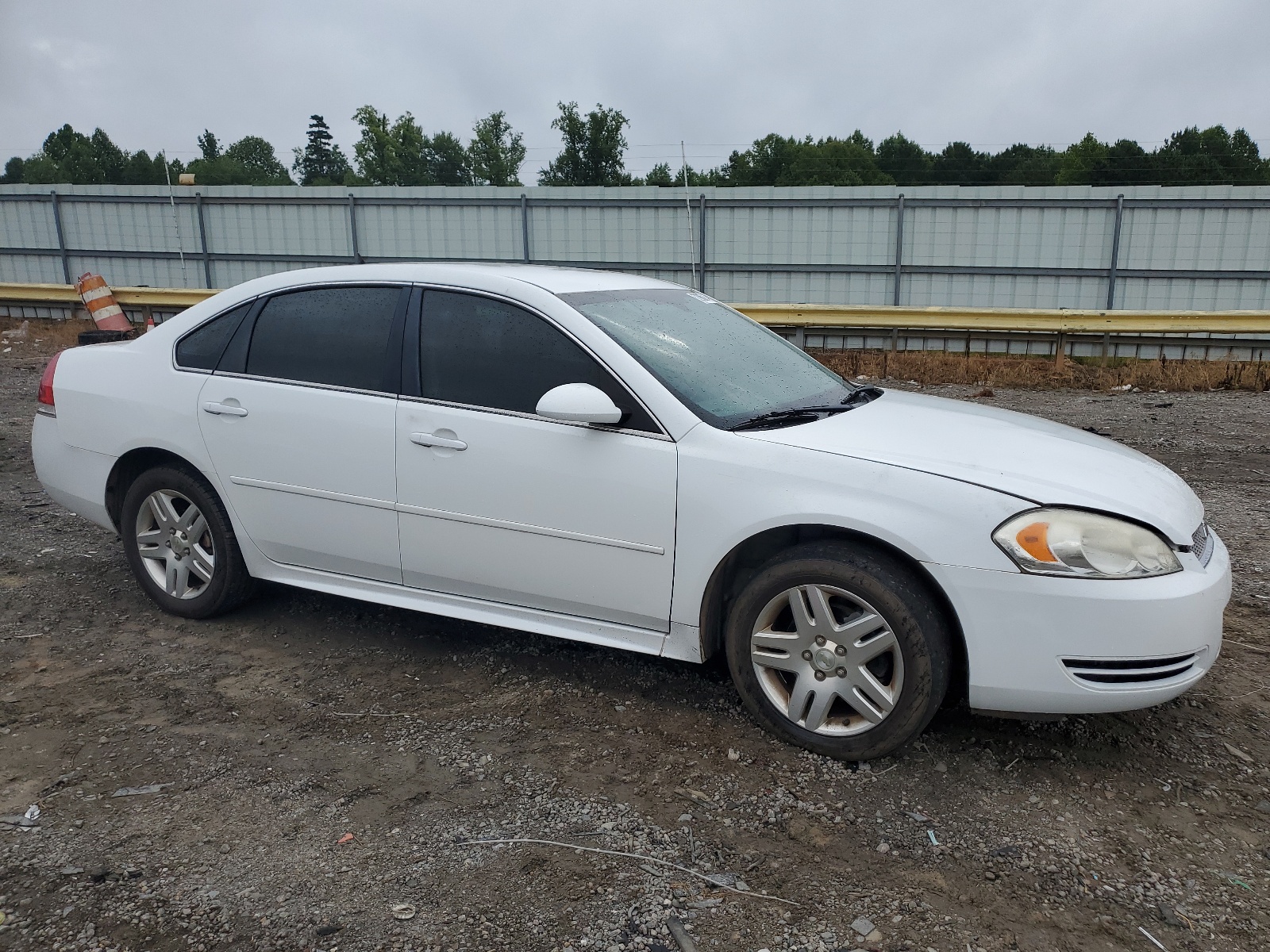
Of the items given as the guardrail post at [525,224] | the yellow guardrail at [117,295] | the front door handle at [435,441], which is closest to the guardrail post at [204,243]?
the yellow guardrail at [117,295]

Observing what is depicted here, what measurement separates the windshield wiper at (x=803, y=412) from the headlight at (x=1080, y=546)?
893 millimetres

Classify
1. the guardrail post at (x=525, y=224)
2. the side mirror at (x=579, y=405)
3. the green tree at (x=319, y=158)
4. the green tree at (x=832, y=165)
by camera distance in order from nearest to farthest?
the side mirror at (x=579, y=405) < the guardrail post at (x=525, y=224) < the green tree at (x=832, y=165) < the green tree at (x=319, y=158)

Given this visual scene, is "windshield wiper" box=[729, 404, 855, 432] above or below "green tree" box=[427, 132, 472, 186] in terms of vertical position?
below

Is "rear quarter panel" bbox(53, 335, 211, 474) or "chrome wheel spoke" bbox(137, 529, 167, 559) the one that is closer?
"rear quarter panel" bbox(53, 335, 211, 474)

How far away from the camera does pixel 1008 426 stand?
3.65 meters

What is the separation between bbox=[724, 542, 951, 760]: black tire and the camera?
2.92 m

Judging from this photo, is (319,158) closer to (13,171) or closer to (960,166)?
(13,171)

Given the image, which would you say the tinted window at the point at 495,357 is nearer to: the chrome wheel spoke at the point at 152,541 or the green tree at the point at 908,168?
the chrome wheel spoke at the point at 152,541

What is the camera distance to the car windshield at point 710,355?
3.44m

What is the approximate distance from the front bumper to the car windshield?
988 mm

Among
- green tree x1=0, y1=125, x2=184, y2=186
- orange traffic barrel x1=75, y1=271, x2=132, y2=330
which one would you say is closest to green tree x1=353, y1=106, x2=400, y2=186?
green tree x1=0, y1=125, x2=184, y2=186

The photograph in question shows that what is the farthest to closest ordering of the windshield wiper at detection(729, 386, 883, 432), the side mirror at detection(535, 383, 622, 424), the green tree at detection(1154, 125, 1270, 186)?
1. the green tree at detection(1154, 125, 1270, 186)
2. the windshield wiper at detection(729, 386, 883, 432)
3. the side mirror at detection(535, 383, 622, 424)

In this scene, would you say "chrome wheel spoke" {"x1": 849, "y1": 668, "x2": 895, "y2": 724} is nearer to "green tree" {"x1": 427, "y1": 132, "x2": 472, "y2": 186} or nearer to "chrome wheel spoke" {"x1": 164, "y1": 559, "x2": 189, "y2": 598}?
"chrome wheel spoke" {"x1": 164, "y1": 559, "x2": 189, "y2": 598}

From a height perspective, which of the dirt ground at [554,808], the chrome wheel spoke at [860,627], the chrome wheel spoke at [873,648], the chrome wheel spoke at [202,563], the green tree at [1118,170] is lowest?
the dirt ground at [554,808]
